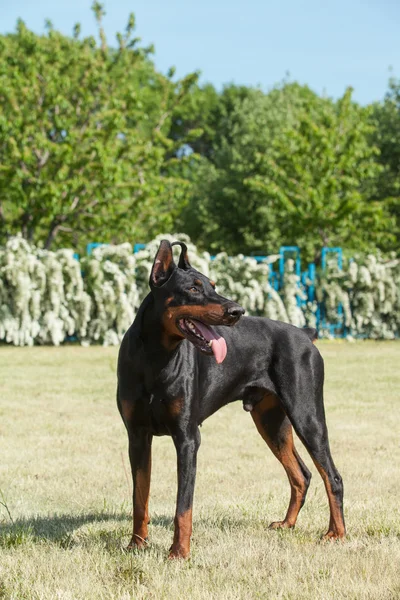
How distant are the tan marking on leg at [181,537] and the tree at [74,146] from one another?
1659 centimetres

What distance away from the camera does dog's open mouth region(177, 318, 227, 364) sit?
3.77 meters

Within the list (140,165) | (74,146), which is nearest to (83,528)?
(74,146)

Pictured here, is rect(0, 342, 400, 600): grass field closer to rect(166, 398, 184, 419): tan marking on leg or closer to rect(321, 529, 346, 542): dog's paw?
rect(321, 529, 346, 542): dog's paw

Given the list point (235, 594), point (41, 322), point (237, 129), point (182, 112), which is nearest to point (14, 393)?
point (41, 322)

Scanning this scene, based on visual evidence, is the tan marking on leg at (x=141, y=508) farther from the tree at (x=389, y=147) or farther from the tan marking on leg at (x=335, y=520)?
the tree at (x=389, y=147)

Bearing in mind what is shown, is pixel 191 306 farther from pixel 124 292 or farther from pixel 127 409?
pixel 124 292

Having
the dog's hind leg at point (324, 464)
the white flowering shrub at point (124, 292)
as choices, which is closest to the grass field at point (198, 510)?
Answer: the dog's hind leg at point (324, 464)

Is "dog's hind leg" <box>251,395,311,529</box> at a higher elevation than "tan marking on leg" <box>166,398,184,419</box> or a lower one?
lower

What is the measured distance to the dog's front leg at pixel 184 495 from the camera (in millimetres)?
3846

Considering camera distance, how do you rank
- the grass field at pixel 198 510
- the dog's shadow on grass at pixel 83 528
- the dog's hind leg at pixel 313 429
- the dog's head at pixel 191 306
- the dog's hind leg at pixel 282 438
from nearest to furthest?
the grass field at pixel 198 510 → the dog's head at pixel 191 306 → the dog's shadow on grass at pixel 83 528 → the dog's hind leg at pixel 313 429 → the dog's hind leg at pixel 282 438

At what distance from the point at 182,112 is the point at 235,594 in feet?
131

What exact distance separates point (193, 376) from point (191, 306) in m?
0.45

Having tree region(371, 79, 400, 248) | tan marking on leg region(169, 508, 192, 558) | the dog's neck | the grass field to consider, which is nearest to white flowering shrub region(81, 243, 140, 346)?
the grass field

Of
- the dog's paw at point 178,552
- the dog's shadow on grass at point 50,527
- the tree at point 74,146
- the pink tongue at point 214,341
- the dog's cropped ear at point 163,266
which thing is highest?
the tree at point 74,146
